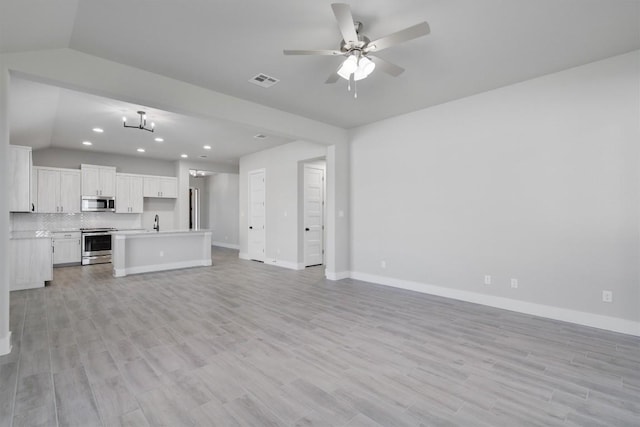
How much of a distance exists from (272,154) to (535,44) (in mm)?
5643

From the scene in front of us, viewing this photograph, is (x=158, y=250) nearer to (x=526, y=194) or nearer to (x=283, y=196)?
(x=283, y=196)

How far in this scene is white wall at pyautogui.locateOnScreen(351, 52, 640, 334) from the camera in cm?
326

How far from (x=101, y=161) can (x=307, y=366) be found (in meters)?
8.52

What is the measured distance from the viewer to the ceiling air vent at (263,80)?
367cm

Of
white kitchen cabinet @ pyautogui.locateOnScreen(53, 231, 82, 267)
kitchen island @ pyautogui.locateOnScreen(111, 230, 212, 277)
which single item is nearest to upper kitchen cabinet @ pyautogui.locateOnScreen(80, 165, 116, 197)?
white kitchen cabinet @ pyautogui.locateOnScreen(53, 231, 82, 267)

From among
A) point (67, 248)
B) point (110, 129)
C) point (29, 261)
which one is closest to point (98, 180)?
point (67, 248)

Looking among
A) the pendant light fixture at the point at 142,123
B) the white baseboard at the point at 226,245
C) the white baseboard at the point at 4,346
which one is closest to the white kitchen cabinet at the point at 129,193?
the pendant light fixture at the point at 142,123

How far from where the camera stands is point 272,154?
758cm

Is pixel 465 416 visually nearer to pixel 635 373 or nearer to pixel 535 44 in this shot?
pixel 635 373

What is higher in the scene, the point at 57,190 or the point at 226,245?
the point at 57,190

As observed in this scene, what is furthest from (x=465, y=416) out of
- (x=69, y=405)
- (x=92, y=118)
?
(x=92, y=118)

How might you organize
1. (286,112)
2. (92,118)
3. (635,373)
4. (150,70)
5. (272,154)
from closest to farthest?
(635,373) → (150,70) → (286,112) → (92,118) → (272,154)

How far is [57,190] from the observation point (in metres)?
7.27

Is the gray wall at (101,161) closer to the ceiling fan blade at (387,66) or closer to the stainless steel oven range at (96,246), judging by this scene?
the stainless steel oven range at (96,246)
